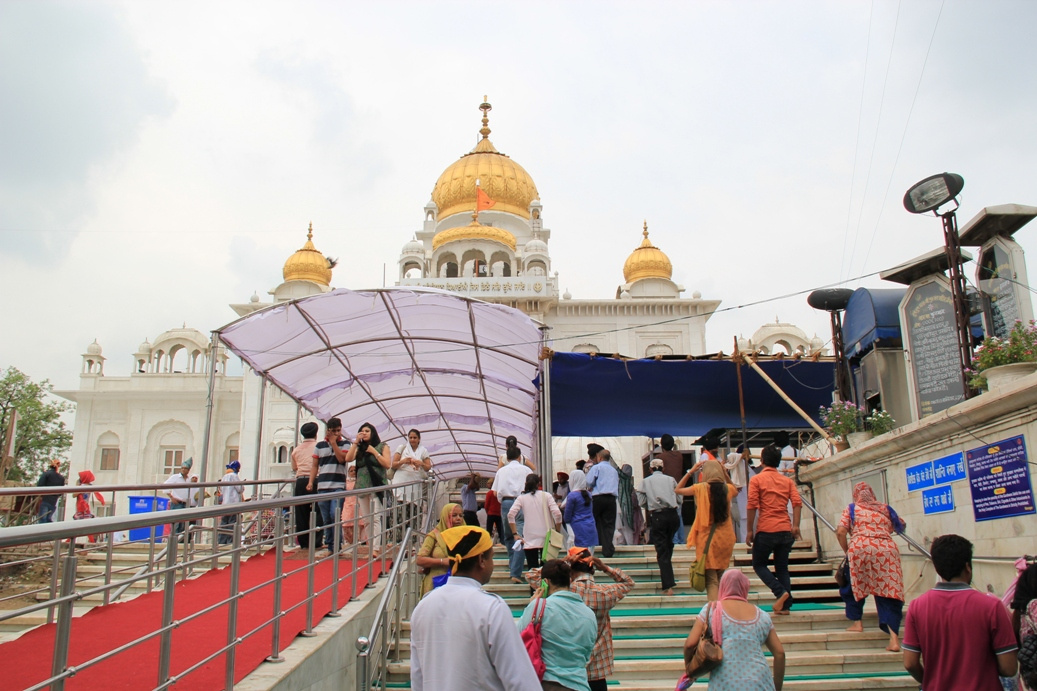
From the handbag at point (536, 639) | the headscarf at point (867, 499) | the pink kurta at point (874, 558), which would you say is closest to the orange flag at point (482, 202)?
the headscarf at point (867, 499)

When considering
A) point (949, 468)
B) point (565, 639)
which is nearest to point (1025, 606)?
point (565, 639)

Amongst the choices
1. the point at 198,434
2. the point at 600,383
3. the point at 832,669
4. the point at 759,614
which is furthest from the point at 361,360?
the point at 198,434

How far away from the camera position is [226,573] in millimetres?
7727

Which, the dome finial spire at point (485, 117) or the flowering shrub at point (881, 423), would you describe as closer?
the flowering shrub at point (881, 423)

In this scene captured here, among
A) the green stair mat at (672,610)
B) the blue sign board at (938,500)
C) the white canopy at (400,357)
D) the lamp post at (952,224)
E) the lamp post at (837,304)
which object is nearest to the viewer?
the blue sign board at (938,500)

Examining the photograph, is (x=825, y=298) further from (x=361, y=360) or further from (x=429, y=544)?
(x=429, y=544)

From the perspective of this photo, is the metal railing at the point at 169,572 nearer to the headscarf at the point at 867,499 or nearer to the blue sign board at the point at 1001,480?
the headscarf at the point at 867,499

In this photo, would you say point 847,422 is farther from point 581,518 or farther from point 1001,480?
point 1001,480

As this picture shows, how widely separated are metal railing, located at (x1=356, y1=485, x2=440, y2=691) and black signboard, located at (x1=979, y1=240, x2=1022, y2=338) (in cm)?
648

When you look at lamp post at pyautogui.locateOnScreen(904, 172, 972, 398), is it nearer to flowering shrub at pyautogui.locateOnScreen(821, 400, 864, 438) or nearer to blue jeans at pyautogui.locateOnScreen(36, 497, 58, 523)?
flowering shrub at pyautogui.locateOnScreen(821, 400, 864, 438)

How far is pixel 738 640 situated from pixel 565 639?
932mm

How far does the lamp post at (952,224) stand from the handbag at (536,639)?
19.4 ft

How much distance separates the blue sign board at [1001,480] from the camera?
20.5 feet

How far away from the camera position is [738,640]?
440 cm
